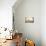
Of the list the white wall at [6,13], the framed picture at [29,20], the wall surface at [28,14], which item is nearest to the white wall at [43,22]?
the wall surface at [28,14]

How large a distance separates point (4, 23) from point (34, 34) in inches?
71.6


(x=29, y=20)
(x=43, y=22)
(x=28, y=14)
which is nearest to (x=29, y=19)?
(x=29, y=20)

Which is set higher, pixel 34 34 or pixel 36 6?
pixel 36 6

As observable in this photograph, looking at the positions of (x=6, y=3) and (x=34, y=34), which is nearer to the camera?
(x=6, y=3)

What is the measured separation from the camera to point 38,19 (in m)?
5.32

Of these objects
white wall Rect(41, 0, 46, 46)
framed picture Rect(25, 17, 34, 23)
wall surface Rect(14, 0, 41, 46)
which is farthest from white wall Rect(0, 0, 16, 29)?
white wall Rect(41, 0, 46, 46)

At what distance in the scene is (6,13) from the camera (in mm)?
4098

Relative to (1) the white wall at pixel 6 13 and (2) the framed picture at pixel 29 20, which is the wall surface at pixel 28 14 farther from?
(1) the white wall at pixel 6 13

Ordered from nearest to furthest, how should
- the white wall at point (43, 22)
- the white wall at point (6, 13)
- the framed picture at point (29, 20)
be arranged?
the white wall at point (6, 13)
the white wall at point (43, 22)
the framed picture at point (29, 20)

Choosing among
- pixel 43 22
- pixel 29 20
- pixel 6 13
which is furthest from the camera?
pixel 29 20

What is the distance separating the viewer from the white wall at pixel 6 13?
13.3ft

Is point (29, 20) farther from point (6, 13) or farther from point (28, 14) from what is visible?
point (6, 13)

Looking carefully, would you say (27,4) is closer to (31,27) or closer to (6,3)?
(31,27)

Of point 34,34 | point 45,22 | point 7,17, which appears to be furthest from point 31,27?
point 7,17
